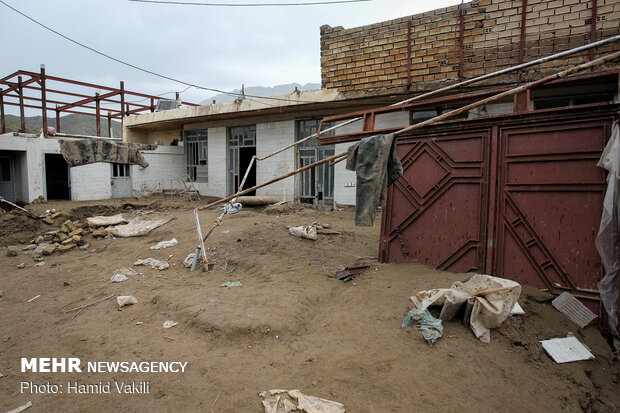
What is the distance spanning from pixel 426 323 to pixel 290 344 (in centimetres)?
140

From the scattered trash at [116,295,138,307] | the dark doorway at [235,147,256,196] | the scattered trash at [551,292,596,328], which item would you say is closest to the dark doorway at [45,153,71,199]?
the dark doorway at [235,147,256,196]

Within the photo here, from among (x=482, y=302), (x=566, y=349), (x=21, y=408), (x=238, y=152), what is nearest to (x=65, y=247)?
(x=21, y=408)

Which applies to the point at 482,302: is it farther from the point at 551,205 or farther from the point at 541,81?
the point at 541,81

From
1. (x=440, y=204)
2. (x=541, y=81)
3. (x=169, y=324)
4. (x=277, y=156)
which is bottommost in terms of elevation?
(x=169, y=324)

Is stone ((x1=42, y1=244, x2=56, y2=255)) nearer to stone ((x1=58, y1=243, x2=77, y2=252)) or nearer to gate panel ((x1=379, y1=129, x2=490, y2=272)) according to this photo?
stone ((x1=58, y1=243, x2=77, y2=252))

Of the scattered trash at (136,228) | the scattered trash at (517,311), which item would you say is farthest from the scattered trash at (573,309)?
the scattered trash at (136,228)

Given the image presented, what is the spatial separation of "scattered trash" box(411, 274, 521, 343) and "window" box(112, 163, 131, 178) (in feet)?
49.8

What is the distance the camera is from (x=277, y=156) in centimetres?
1281

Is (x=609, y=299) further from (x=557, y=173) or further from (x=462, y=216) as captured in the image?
(x=462, y=216)

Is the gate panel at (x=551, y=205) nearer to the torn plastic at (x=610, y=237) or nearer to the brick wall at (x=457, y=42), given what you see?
the torn plastic at (x=610, y=237)

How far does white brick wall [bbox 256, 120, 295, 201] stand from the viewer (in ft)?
41.2

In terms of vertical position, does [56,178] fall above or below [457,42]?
below

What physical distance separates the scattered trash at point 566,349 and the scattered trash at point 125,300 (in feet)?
16.3

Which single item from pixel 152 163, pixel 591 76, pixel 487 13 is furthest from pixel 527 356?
pixel 152 163
